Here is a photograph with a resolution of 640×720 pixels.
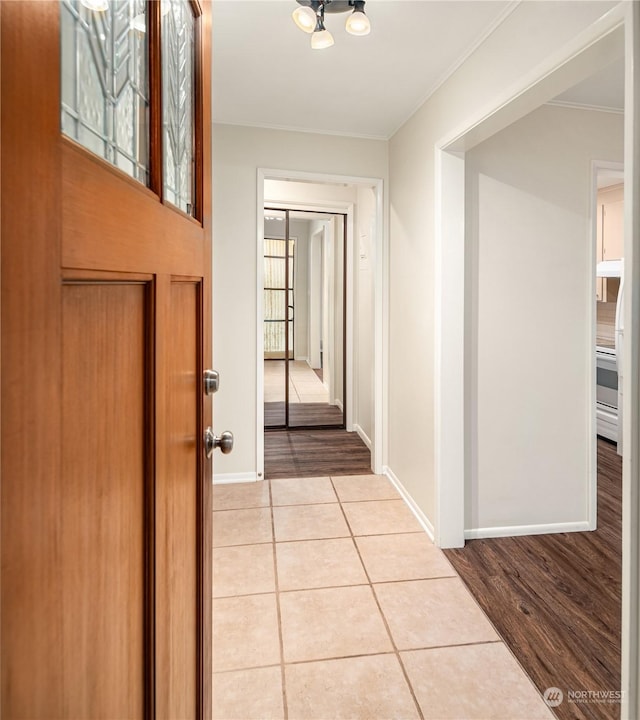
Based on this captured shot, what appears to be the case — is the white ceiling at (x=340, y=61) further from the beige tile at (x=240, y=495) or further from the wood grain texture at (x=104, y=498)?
the beige tile at (x=240, y=495)

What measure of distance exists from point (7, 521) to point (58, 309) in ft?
0.61

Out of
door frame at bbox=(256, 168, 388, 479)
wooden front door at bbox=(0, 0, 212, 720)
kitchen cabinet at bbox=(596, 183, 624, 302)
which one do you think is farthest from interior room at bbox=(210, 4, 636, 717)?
kitchen cabinet at bbox=(596, 183, 624, 302)

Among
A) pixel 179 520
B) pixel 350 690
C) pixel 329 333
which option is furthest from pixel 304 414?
pixel 179 520

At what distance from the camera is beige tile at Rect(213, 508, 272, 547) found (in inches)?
99.5

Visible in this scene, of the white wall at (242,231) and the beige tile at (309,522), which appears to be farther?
the white wall at (242,231)

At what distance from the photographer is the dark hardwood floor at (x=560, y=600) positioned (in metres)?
1.62

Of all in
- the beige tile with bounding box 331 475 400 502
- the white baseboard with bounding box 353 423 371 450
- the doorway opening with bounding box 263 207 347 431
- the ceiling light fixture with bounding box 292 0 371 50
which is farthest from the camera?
the doorway opening with bounding box 263 207 347 431

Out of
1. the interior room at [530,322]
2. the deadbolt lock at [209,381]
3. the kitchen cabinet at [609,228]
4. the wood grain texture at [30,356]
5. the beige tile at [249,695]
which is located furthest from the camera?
the kitchen cabinet at [609,228]

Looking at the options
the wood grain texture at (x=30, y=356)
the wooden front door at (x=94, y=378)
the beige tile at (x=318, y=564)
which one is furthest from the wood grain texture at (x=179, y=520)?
the beige tile at (x=318, y=564)

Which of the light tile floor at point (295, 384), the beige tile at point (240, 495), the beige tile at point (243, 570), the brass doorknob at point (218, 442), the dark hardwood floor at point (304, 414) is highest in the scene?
the brass doorknob at point (218, 442)

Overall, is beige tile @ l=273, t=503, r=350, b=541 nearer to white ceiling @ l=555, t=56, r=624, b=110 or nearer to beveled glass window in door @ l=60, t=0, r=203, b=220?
beveled glass window in door @ l=60, t=0, r=203, b=220

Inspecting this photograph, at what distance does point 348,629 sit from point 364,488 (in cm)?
144

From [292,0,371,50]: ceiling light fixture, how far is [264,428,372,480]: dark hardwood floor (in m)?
2.74

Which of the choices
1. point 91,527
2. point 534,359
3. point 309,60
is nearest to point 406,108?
point 309,60
